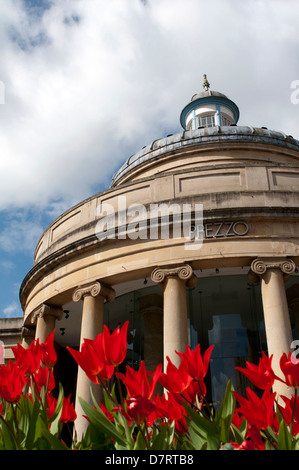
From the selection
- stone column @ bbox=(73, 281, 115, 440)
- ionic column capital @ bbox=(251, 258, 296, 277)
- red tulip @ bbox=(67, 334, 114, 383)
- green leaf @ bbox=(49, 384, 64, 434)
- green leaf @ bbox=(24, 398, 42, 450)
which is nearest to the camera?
green leaf @ bbox=(24, 398, 42, 450)

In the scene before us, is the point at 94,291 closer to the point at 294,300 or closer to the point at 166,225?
the point at 166,225

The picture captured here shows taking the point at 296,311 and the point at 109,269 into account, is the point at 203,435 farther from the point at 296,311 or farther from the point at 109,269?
the point at 296,311

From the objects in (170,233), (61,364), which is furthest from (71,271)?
(61,364)

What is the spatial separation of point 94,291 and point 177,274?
338 cm

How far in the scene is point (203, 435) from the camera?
Result: 109 inches

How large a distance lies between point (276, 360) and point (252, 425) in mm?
11100

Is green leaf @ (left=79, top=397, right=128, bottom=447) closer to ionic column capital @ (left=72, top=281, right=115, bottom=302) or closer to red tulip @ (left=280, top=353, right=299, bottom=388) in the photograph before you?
red tulip @ (left=280, top=353, right=299, bottom=388)

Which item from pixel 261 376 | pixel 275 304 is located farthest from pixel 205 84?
pixel 261 376

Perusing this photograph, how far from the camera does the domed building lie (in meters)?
14.9

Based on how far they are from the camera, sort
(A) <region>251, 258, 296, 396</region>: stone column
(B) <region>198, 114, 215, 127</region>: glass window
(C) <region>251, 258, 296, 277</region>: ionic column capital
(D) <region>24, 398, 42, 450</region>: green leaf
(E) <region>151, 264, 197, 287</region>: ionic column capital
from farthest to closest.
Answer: (B) <region>198, 114, 215, 127</region>: glass window
(E) <region>151, 264, 197, 287</region>: ionic column capital
(C) <region>251, 258, 296, 277</region>: ionic column capital
(A) <region>251, 258, 296, 396</region>: stone column
(D) <region>24, 398, 42, 450</region>: green leaf

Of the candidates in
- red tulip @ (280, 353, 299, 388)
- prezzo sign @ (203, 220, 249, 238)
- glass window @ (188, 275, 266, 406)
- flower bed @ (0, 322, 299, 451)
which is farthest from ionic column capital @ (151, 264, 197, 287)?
red tulip @ (280, 353, 299, 388)

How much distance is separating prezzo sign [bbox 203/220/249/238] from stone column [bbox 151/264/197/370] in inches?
57.4

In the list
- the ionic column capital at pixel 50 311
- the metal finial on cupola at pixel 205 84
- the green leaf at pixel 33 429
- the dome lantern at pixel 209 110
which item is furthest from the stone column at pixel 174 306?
the metal finial on cupola at pixel 205 84

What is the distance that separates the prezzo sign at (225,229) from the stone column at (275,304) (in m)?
1.20
